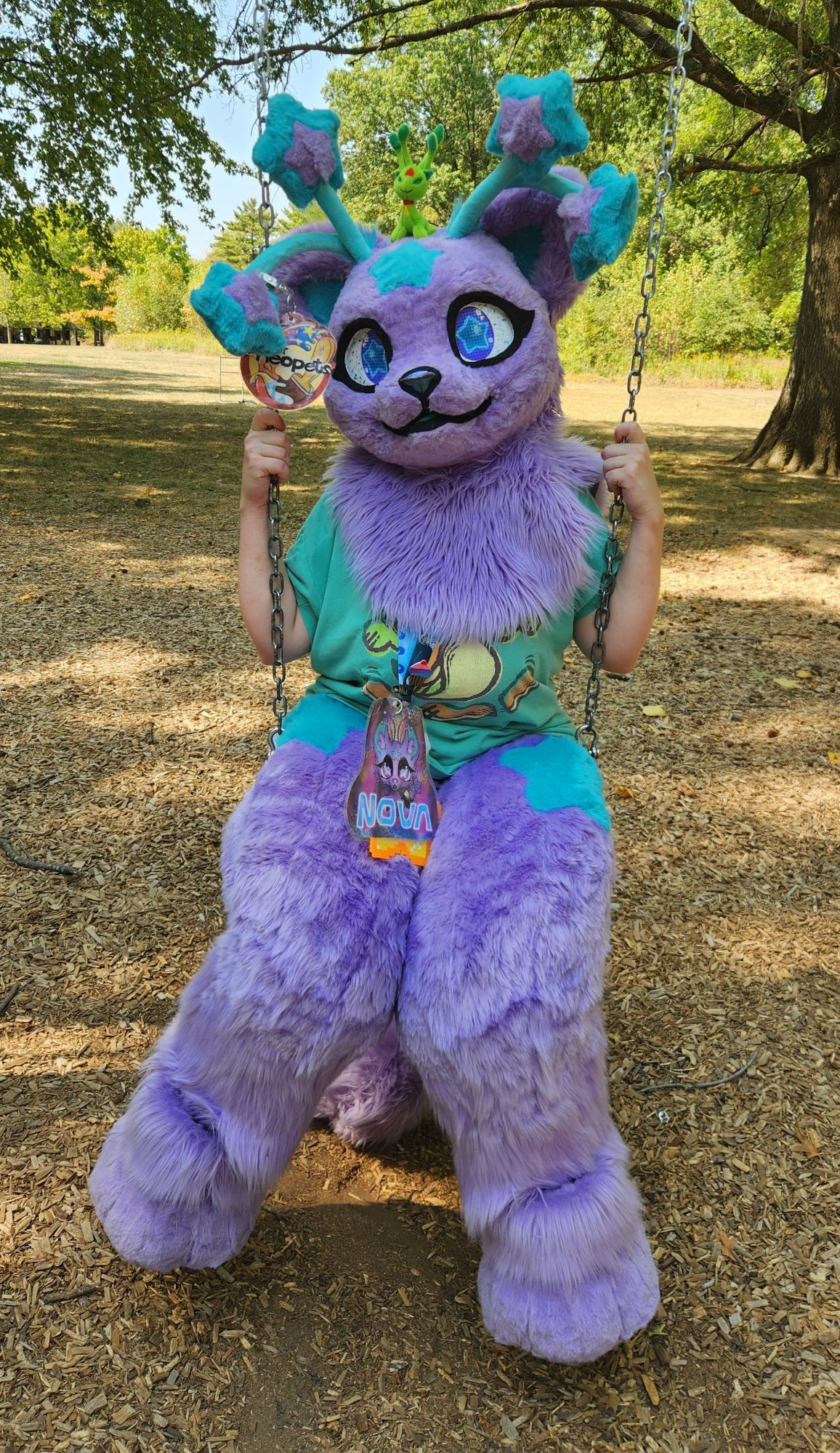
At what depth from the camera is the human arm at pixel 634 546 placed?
1763mm

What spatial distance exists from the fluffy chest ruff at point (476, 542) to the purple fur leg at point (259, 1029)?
0.37 meters

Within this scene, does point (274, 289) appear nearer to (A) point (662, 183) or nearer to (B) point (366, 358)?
(B) point (366, 358)

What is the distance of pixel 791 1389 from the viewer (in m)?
1.63

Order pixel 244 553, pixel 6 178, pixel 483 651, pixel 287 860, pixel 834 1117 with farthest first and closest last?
pixel 6 178 → pixel 834 1117 → pixel 244 553 → pixel 483 651 → pixel 287 860

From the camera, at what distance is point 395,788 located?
166 cm

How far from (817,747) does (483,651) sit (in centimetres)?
A: 275

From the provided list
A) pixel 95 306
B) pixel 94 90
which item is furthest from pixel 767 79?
pixel 95 306

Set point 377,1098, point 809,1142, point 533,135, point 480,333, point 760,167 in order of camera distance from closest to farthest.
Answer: point 533,135 < point 480,333 < point 377,1098 < point 809,1142 < point 760,167

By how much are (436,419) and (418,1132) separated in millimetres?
1489

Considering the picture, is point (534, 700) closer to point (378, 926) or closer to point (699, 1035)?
point (378, 926)

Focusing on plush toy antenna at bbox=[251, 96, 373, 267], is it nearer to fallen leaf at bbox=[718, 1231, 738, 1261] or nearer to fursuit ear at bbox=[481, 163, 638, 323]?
fursuit ear at bbox=[481, 163, 638, 323]

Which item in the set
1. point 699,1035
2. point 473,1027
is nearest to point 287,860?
point 473,1027

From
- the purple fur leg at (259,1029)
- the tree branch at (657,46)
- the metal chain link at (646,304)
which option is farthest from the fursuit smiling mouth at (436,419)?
the tree branch at (657,46)

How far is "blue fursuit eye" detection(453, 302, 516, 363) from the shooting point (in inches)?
65.4
